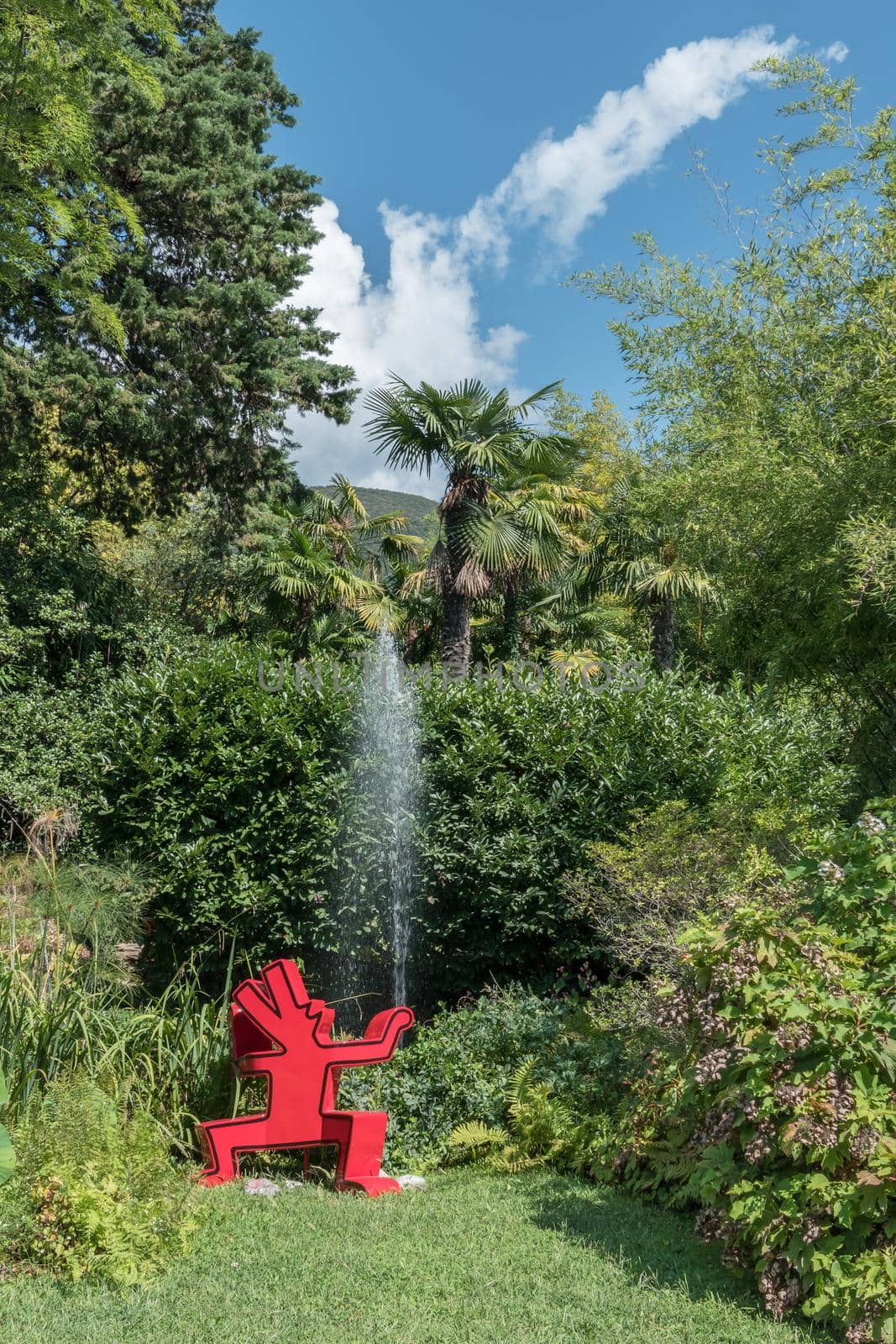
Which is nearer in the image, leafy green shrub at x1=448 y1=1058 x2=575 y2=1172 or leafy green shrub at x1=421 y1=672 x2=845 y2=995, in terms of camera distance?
leafy green shrub at x1=448 y1=1058 x2=575 y2=1172

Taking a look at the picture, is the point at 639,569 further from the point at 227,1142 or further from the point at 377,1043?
the point at 227,1142

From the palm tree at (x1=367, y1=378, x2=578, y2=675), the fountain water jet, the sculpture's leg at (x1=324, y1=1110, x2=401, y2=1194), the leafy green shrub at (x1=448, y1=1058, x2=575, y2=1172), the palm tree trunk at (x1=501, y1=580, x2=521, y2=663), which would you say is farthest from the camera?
the palm tree trunk at (x1=501, y1=580, x2=521, y2=663)

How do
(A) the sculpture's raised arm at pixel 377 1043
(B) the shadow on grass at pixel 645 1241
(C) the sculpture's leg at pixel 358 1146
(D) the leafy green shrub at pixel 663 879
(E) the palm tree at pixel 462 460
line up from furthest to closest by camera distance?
(E) the palm tree at pixel 462 460 → (D) the leafy green shrub at pixel 663 879 → (A) the sculpture's raised arm at pixel 377 1043 → (C) the sculpture's leg at pixel 358 1146 → (B) the shadow on grass at pixel 645 1241

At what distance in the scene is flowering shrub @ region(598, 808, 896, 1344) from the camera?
9.96 feet

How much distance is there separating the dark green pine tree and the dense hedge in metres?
8.28

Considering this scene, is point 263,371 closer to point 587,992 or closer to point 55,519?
point 55,519

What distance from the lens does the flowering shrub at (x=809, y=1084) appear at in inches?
120

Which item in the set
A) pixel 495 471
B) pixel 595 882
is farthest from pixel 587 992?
pixel 495 471

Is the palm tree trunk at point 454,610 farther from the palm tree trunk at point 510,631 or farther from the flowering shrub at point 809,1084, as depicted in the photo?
the flowering shrub at point 809,1084

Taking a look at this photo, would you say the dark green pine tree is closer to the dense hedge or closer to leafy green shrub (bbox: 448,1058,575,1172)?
the dense hedge

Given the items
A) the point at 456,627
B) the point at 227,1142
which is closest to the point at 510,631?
the point at 456,627

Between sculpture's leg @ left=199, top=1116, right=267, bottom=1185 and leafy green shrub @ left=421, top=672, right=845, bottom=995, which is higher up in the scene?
leafy green shrub @ left=421, top=672, right=845, bottom=995

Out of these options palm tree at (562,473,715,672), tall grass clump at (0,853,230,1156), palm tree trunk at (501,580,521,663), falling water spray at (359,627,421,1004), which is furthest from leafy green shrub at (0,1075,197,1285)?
palm tree trunk at (501,580,521,663)

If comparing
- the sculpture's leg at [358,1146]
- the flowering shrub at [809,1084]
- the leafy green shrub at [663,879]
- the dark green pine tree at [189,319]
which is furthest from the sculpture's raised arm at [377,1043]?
the dark green pine tree at [189,319]
